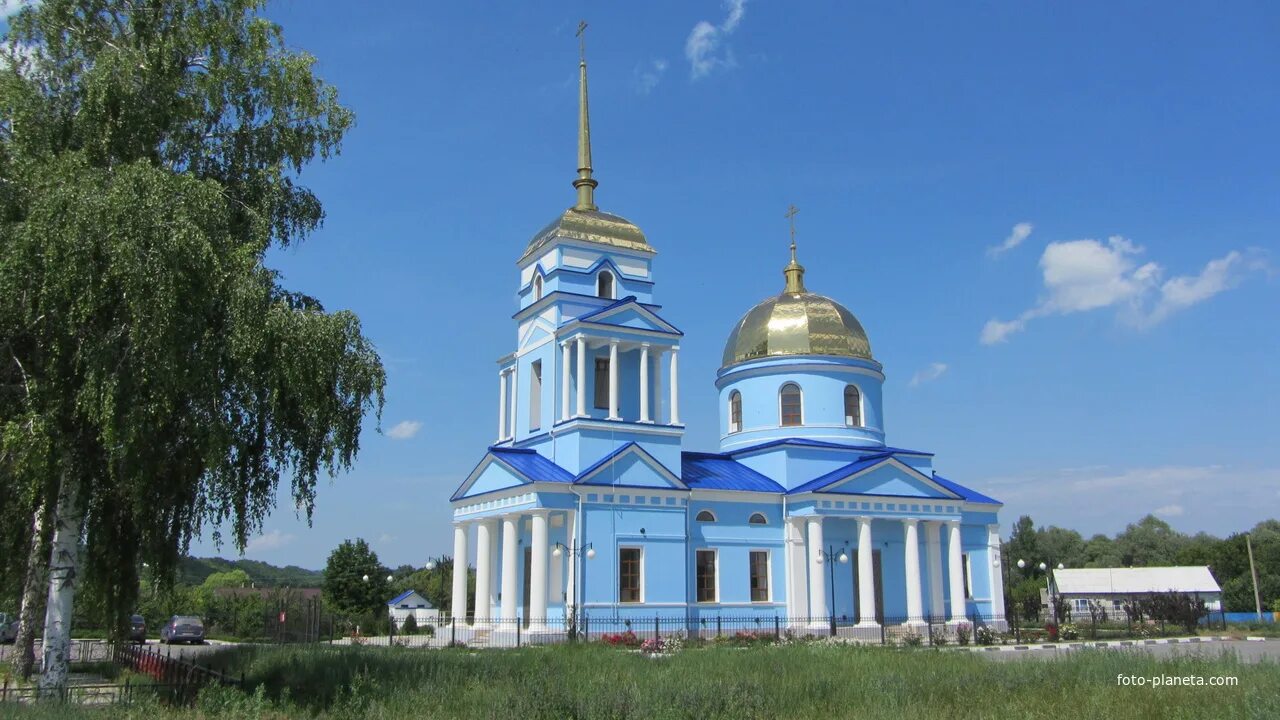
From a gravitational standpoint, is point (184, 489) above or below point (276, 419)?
below

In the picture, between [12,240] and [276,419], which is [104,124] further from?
[276,419]

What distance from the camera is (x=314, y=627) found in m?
30.6

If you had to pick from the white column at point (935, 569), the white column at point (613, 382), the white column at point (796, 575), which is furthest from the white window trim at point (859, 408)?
the white column at point (613, 382)

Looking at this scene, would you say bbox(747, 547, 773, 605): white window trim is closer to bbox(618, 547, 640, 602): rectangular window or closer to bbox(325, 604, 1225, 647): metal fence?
bbox(325, 604, 1225, 647): metal fence

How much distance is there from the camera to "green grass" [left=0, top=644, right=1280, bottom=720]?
1177 cm

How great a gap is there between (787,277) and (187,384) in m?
30.8

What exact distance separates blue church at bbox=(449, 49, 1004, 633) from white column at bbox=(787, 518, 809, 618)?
46 millimetres

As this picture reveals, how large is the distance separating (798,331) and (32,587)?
2670cm

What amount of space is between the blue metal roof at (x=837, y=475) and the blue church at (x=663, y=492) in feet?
0.32

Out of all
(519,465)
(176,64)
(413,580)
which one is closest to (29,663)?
(176,64)

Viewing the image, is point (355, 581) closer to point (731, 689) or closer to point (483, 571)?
point (483, 571)

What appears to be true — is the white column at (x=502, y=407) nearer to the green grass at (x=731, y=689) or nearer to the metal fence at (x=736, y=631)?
the metal fence at (x=736, y=631)

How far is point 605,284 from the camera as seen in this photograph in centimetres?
3344

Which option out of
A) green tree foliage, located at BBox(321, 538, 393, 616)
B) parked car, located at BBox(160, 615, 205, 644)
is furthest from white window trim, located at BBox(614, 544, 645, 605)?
green tree foliage, located at BBox(321, 538, 393, 616)
